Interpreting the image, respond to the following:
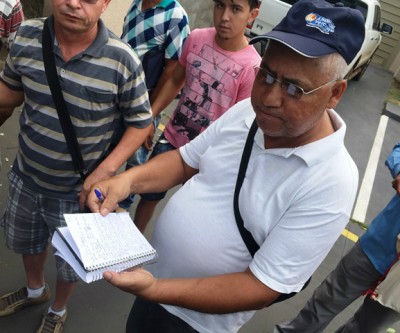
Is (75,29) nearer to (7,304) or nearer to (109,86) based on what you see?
(109,86)

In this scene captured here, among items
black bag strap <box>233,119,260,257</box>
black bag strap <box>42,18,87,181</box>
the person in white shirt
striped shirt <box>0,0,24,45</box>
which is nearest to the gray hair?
the person in white shirt

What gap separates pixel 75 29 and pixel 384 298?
2051 millimetres

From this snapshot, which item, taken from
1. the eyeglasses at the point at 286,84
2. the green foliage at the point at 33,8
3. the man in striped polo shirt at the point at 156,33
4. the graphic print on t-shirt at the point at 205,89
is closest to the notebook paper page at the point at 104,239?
the eyeglasses at the point at 286,84

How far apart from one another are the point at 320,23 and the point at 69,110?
3.65 ft

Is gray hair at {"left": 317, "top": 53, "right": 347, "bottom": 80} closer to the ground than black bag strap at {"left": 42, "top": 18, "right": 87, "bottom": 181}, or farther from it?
farther from it

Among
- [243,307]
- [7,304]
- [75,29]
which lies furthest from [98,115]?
[7,304]

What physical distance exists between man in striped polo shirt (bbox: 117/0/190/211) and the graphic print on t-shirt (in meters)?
0.18

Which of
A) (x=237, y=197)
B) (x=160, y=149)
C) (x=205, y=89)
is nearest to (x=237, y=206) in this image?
(x=237, y=197)

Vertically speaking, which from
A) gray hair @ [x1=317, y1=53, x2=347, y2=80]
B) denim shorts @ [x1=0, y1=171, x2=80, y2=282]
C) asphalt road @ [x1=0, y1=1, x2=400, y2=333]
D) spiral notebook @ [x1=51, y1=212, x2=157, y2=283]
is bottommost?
asphalt road @ [x1=0, y1=1, x2=400, y2=333]

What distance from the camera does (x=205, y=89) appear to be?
8.24 feet

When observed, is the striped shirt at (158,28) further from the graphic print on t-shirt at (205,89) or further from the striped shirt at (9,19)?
the striped shirt at (9,19)

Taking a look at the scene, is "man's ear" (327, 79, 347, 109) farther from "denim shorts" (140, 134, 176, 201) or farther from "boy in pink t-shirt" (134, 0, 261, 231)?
"denim shorts" (140, 134, 176, 201)

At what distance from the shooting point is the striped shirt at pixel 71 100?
1.66 meters

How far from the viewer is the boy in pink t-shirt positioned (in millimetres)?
2385
